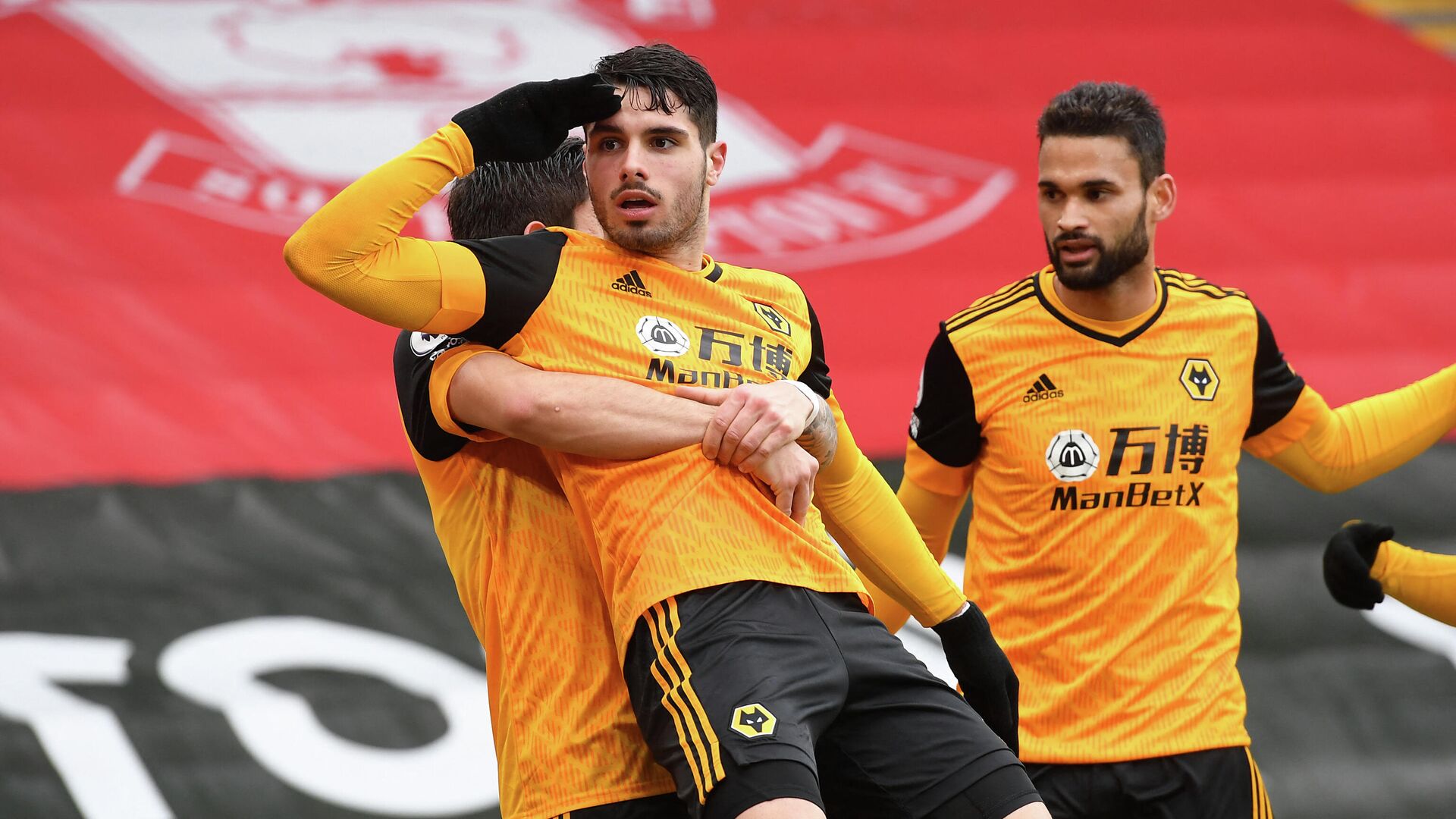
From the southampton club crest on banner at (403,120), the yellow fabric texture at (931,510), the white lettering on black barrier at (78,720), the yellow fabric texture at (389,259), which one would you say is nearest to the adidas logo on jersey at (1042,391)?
the yellow fabric texture at (931,510)

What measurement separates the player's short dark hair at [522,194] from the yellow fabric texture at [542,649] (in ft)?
1.68

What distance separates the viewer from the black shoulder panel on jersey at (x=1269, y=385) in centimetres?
347

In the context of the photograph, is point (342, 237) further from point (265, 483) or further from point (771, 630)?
point (265, 483)

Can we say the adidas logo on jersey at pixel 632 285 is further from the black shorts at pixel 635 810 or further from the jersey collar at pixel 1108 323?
the jersey collar at pixel 1108 323

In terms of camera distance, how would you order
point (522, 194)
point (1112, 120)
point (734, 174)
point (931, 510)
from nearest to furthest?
point (522, 194)
point (1112, 120)
point (931, 510)
point (734, 174)

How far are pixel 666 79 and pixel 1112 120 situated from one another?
1.18 meters

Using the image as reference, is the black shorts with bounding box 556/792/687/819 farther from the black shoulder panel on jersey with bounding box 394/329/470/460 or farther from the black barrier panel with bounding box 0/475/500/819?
the black barrier panel with bounding box 0/475/500/819

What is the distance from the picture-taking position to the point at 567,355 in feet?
8.19

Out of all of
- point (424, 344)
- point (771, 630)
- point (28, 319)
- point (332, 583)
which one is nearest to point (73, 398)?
point (28, 319)

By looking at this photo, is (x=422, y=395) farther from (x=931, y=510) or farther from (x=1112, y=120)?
(x=1112, y=120)

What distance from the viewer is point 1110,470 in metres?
3.30

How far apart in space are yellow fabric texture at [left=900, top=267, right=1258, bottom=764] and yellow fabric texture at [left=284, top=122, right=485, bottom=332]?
1407 millimetres

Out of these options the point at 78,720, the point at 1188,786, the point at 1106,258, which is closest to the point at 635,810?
the point at 1188,786

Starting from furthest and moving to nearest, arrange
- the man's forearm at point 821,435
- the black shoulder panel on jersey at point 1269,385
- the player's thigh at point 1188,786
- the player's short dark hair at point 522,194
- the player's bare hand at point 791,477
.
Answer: the black shoulder panel on jersey at point 1269,385, the player's thigh at point 1188,786, the player's short dark hair at point 522,194, the man's forearm at point 821,435, the player's bare hand at point 791,477
